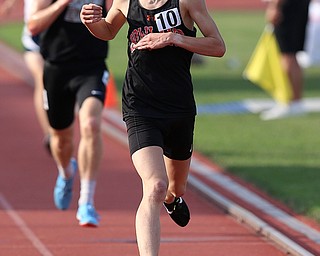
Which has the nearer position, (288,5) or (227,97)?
(288,5)

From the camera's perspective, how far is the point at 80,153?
8.69 meters

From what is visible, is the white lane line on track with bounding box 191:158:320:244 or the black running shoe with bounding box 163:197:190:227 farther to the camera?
the white lane line on track with bounding box 191:158:320:244

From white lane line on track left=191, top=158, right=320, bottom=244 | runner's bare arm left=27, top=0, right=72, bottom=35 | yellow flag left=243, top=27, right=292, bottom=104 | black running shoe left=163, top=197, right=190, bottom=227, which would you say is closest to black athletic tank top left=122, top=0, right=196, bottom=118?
black running shoe left=163, top=197, right=190, bottom=227

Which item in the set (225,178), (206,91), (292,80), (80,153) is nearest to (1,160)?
(225,178)

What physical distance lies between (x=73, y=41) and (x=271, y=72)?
684 centimetres

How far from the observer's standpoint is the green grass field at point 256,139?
34.8ft

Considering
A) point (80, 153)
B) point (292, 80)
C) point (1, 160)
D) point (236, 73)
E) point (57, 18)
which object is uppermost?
point (57, 18)

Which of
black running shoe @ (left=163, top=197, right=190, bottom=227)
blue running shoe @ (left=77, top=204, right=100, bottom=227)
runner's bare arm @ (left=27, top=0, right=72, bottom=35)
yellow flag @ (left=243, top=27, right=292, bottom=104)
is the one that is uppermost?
runner's bare arm @ (left=27, top=0, right=72, bottom=35)

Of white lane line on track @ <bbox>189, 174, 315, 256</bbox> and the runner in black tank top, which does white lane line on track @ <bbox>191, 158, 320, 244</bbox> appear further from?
the runner in black tank top

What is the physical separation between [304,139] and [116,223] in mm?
4591

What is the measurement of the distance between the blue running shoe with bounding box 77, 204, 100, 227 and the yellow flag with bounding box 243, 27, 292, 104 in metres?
7.04

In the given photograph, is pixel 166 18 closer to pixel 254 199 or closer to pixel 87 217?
pixel 87 217

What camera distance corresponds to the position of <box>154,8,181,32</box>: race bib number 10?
681 centimetres

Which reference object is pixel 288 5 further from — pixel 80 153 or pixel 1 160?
pixel 80 153
